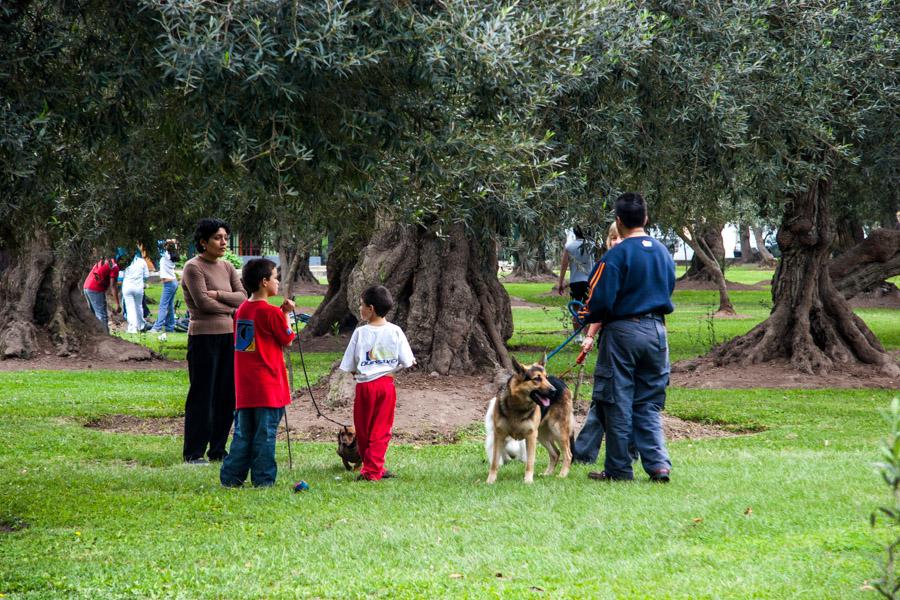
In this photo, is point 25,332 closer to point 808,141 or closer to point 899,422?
point 808,141

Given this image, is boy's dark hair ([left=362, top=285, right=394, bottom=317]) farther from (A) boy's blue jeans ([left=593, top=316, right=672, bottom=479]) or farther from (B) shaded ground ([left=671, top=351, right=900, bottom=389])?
(B) shaded ground ([left=671, top=351, right=900, bottom=389])

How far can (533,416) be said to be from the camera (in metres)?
8.30

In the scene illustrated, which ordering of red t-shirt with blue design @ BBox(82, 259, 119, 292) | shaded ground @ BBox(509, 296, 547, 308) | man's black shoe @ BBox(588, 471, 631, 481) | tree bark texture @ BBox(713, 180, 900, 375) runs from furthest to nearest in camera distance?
1. shaded ground @ BBox(509, 296, 547, 308)
2. red t-shirt with blue design @ BBox(82, 259, 119, 292)
3. tree bark texture @ BBox(713, 180, 900, 375)
4. man's black shoe @ BBox(588, 471, 631, 481)

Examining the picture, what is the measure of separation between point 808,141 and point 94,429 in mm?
9340

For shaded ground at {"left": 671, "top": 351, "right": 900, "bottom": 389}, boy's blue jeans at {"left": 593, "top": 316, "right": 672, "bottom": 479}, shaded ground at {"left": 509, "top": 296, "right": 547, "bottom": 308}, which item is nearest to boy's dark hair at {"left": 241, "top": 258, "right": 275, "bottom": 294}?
boy's blue jeans at {"left": 593, "top": 316, "right": 672, "bottom": 479}

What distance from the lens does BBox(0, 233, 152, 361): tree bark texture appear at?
19.0m

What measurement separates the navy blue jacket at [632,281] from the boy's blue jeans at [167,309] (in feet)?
54.6

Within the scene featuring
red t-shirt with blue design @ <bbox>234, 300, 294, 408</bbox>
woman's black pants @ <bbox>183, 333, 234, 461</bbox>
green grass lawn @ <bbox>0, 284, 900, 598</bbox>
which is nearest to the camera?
green grass lawn @ <bbox>0, 284, 900, 598</bbox>

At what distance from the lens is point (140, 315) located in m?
24.4

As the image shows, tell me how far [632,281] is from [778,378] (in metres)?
8.36

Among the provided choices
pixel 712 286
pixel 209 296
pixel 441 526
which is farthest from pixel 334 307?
pixel 712 286

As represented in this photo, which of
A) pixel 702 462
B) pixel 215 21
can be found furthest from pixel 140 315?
pixel 215 21

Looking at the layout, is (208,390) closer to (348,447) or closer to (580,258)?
(348,447)

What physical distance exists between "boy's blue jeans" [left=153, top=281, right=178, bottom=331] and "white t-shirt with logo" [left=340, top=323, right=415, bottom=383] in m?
15.6
